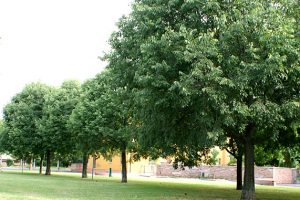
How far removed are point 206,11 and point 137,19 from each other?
3.76 meters

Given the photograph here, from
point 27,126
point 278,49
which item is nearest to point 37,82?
point 27,126

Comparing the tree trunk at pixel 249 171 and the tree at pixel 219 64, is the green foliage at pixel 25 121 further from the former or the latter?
the tree at pixel 219 64

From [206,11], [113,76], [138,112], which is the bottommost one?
A: [138,112]

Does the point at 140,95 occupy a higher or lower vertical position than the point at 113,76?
lower

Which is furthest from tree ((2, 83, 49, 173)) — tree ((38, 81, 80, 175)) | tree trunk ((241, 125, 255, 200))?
tree trunk ((241, 125, 255, 200))

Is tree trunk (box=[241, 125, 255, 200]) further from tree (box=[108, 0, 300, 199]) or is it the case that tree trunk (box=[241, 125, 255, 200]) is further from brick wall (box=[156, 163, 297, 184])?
brick wall (box=[156, 163, 297, 184])

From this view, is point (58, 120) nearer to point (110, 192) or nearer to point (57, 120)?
point (57, 120)

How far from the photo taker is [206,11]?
1769 centimetres

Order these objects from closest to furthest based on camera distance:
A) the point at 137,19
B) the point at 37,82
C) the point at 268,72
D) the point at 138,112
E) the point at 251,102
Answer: the point at 268,72 < the point at 251,102 < the point at 137,19 < the point at 138,112 < the point at 37,82

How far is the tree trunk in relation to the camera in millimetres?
20906

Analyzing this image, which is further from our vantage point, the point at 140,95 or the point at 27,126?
the point at 27,126

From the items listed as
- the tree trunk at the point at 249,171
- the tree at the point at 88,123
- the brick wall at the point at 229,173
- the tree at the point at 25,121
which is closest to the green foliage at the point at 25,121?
the tree at the point at 25,121

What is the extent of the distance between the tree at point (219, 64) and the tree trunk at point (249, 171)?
2947 mm

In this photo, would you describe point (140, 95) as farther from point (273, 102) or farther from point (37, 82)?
point (37, 82)
